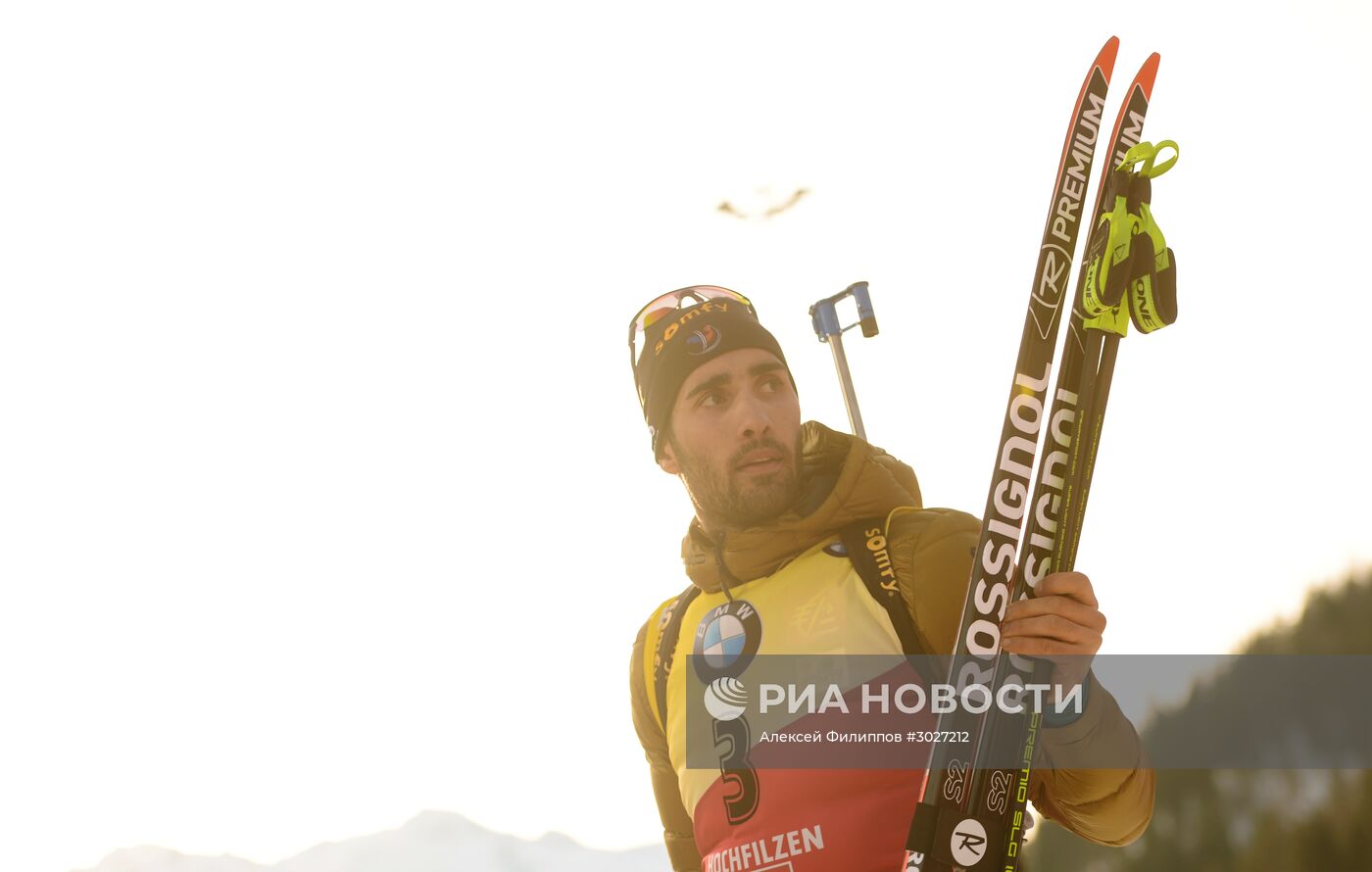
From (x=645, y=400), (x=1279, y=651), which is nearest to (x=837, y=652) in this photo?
(x=645, y=400)

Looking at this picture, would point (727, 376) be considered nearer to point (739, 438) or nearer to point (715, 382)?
point (715, 382)

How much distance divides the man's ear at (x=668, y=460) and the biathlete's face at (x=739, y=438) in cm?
4

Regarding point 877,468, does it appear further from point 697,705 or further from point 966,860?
point 966,860

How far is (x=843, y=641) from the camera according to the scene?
360 cm

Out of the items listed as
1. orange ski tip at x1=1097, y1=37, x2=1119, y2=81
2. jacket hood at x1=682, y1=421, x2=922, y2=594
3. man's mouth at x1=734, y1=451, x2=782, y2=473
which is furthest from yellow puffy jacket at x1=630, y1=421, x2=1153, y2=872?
orange ski tip at x1=1097, y1=37, x2=1119, y2=81

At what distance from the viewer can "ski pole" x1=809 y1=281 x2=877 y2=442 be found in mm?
5441

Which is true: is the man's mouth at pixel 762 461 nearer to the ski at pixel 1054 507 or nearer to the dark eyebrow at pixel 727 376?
the dark eyebrow at pixel 727 376

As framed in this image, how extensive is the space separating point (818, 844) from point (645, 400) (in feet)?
6.32

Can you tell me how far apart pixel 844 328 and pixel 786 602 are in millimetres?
2089

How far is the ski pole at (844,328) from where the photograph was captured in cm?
544

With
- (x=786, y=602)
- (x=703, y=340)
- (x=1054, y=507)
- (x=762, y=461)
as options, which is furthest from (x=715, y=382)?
(x=1054, y=507)

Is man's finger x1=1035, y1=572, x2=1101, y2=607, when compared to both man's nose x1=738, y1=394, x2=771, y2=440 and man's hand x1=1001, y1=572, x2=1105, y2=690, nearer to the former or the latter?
man's hand x1=1001, y1=572, x2=1105, y2=690

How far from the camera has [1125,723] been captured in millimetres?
3094

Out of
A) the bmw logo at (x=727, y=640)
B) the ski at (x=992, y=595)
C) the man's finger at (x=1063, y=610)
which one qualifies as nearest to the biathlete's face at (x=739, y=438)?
the bmw logo at (x=727, y=640)
